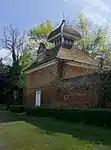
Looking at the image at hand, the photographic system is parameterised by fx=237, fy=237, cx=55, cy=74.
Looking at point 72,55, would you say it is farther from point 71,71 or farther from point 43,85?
point 43,85

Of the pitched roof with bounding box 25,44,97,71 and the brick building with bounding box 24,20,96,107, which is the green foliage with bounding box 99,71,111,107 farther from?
the pitched roof with bounding box 25,44,97,71

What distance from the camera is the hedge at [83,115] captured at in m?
13.3

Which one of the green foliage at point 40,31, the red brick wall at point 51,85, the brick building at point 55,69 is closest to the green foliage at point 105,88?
the red brick wall at point 51,85

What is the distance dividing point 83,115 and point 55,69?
11.2 meters

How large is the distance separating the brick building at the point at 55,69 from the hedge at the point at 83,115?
264cm

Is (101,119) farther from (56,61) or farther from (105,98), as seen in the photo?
(56,61)

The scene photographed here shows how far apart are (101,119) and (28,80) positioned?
21.2m

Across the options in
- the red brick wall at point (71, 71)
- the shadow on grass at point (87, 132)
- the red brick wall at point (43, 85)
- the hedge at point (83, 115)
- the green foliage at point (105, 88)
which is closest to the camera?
the shadow on grass at point (87, 132)

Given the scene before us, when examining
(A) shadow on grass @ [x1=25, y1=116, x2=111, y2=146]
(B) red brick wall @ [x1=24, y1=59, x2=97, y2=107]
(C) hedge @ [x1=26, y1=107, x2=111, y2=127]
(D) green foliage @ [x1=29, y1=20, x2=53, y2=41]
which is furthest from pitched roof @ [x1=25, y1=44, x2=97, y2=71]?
(D) green foliage @ [x1=29, y1=20, x2=53, y2=41]

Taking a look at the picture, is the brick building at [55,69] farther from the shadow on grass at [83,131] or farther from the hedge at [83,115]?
the shadow on grass at [83,131]

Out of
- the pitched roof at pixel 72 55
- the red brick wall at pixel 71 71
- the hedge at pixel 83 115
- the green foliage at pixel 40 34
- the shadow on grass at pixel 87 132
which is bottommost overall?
the shadow on grass at pixel 87 132

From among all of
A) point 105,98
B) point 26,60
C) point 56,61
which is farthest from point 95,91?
point 26,60

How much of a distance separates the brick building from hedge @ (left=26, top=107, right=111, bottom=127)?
2.64 m

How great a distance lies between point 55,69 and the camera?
2583 centimetres
